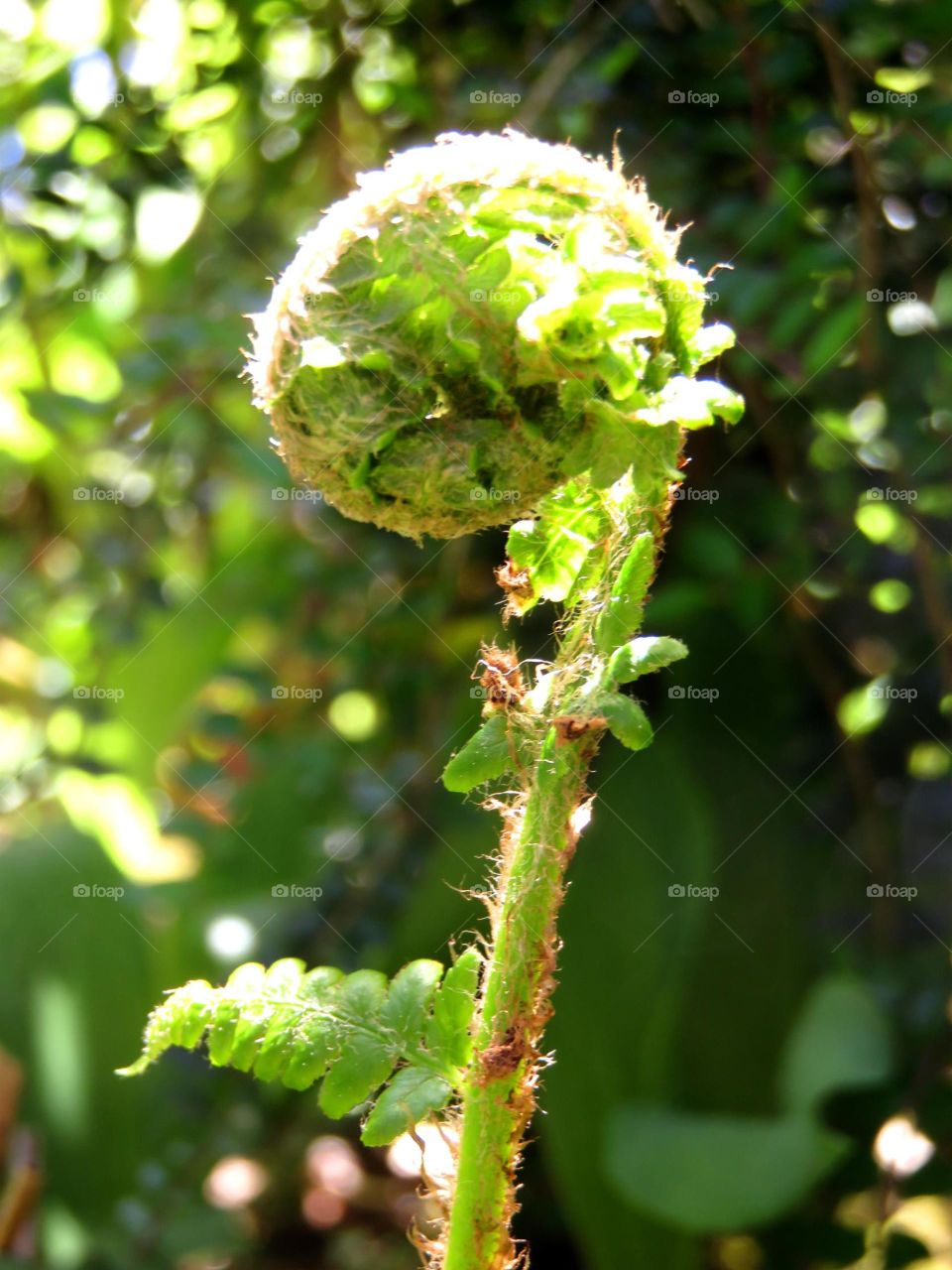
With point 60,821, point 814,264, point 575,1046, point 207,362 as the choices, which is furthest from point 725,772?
point 60,821

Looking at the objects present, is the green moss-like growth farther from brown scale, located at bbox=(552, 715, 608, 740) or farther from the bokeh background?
the bokeh background

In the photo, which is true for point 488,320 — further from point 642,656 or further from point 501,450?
point 642,656

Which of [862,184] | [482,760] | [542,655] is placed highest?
[862,184]

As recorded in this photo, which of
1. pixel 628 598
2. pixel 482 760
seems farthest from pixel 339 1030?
pixel 628 598

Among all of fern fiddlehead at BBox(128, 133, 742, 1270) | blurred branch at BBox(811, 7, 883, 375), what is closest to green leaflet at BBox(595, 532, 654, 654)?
fern fiddlehead at BBox(128, 133, 742, 1270)

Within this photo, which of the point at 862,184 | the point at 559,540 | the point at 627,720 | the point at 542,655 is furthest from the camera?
the point at 542,655

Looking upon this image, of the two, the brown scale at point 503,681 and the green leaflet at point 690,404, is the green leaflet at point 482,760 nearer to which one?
the brown scale at point 503,681

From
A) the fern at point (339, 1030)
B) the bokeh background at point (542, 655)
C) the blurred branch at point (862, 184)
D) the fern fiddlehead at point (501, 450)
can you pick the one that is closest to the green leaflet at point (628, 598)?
the fern fiddlehead at point (501, 450)
